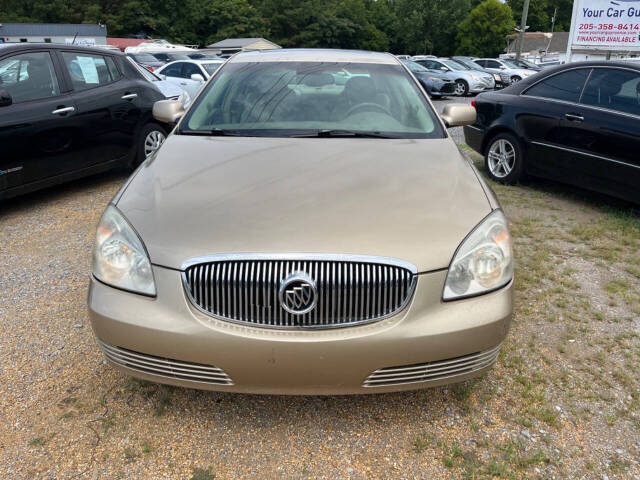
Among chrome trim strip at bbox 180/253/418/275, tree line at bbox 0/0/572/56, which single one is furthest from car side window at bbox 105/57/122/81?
tree line at bbox 0/0/572/56

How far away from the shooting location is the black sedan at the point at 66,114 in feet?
15.9

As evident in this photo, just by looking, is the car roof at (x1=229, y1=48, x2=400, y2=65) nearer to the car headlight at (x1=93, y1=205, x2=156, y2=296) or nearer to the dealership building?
the car headlight at (x1=93, y1=205, x2=156, y2=296)

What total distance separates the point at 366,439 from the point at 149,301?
1079 millimetres

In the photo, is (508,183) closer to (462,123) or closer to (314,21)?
(462,123)

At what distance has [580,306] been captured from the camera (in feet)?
11.4

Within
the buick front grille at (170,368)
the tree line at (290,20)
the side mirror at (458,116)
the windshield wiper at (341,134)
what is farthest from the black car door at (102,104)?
the tree line at (290,20)

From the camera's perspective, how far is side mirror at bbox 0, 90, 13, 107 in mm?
4688

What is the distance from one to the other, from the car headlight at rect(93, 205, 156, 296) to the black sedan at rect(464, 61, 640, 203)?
4.48 m

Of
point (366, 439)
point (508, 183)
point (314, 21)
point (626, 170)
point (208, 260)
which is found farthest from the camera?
point (314, 21)

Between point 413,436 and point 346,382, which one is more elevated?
point 346,382

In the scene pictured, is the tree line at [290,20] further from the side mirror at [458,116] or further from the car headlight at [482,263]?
the car headlight at [482,263]

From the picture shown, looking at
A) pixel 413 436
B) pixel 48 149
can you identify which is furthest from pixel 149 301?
pixel 48 149

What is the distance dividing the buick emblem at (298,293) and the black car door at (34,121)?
12.8 feet

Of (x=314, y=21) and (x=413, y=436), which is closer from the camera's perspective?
(x=413, y=436)
